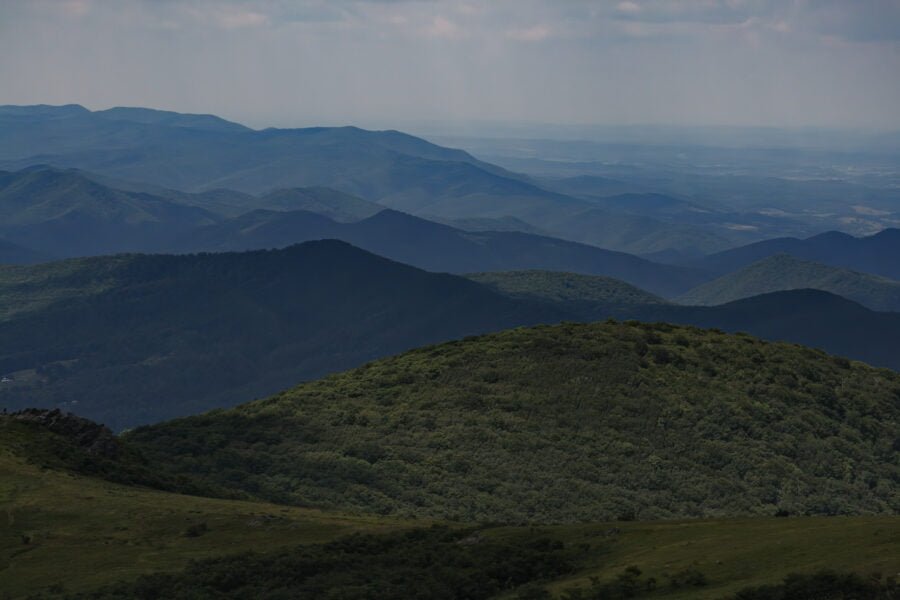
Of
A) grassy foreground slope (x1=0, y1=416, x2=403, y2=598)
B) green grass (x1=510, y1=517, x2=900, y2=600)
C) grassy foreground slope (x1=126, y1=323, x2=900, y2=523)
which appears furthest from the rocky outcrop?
green grass (x1=510, y1=517, x2=900, y2=600)

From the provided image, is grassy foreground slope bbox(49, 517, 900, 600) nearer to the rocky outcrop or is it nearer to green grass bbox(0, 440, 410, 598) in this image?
green grass bbox(0, 440, 410, 598)

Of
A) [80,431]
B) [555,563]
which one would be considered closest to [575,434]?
[80,431]

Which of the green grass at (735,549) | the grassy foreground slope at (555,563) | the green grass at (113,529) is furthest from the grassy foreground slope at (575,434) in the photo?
the green grass at (735,549)

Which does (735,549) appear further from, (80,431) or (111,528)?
(80,431)

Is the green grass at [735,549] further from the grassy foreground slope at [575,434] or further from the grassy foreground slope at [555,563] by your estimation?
the grassy foreground slope at [575,434]

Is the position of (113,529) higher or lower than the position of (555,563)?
lower

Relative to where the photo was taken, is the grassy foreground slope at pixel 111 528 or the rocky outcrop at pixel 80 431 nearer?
the grassy foreground slope at pixel 111 528
